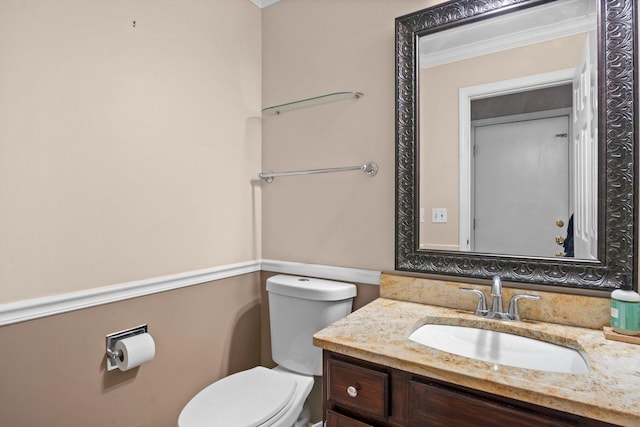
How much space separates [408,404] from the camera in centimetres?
91

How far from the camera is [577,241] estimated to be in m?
1.15

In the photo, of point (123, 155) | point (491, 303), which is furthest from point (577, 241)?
point (123, 155)

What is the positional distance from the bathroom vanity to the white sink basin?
0.02m

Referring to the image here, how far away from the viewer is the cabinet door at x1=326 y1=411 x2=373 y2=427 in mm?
992

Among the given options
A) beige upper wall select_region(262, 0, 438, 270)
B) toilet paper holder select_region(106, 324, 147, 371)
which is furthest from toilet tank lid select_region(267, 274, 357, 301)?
toilet paper holder select_region(106, 324, 147, 371)

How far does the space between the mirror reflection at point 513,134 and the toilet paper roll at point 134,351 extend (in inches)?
44.9

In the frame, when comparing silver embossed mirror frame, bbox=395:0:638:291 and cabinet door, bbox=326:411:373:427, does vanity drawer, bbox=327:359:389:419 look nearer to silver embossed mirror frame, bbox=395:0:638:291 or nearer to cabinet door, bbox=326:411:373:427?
cabinet door, bbox=326:411:373:427

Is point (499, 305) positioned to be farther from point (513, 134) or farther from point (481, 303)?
point (513, 134)

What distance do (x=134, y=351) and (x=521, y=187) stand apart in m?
1.50

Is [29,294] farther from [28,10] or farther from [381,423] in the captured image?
[381,423]

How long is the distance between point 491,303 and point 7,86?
1711 mm

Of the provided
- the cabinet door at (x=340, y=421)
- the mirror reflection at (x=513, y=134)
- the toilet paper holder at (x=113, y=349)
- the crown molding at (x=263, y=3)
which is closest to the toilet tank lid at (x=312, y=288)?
the mirror reflection at (x=513, y=134)

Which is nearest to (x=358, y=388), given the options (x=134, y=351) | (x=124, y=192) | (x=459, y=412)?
(x=459, y=412)

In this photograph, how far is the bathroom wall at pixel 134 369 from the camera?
111cm
